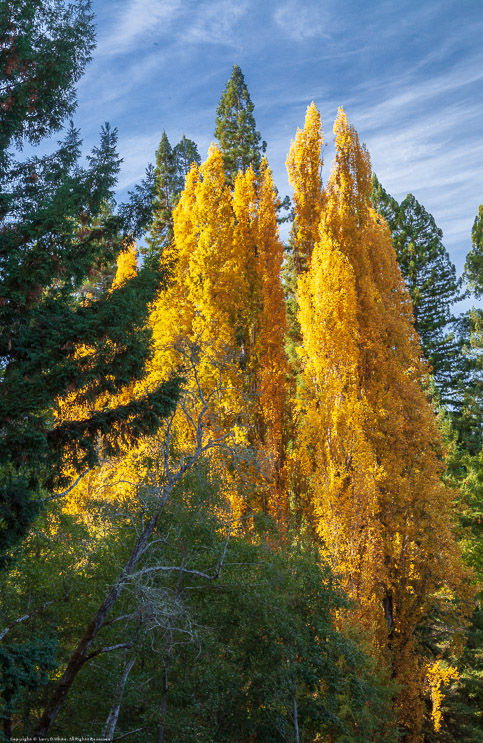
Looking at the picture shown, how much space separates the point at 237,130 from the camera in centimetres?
2422

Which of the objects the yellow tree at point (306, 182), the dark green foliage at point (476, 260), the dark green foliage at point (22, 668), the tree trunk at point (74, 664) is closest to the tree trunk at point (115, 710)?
the tree trunk at point (74, 664)

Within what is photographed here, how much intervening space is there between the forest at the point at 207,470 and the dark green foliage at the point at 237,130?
5405 millimetres

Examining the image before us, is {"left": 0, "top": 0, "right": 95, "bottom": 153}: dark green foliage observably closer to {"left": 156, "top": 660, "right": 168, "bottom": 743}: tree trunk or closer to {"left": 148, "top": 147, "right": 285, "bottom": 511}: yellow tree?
{"left": 148, "top": 147, "right": 285, "bottom": 511}: yellow tree

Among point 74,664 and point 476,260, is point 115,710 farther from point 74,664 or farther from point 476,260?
point 476,260

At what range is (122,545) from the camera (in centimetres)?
961

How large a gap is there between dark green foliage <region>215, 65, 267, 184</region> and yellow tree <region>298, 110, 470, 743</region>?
9.57m

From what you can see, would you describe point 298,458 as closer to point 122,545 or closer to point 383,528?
point 383,528

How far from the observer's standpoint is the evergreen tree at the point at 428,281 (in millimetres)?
28312

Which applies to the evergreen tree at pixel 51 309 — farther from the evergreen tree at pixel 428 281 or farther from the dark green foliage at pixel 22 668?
the evergreen tree at pixel 428 281

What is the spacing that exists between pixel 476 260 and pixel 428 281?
402 centimetres

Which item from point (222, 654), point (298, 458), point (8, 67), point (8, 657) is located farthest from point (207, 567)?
point (8, 67)

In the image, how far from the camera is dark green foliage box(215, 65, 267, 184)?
936 inches

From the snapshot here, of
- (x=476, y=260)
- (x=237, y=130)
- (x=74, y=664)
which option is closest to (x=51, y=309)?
(x=74, y=664)

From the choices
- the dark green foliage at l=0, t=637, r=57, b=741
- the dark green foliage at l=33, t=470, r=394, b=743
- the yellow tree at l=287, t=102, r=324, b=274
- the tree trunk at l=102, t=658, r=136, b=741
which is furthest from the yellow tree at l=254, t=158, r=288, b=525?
the dark green foliage at l=0, t=637, r=57, b=741
